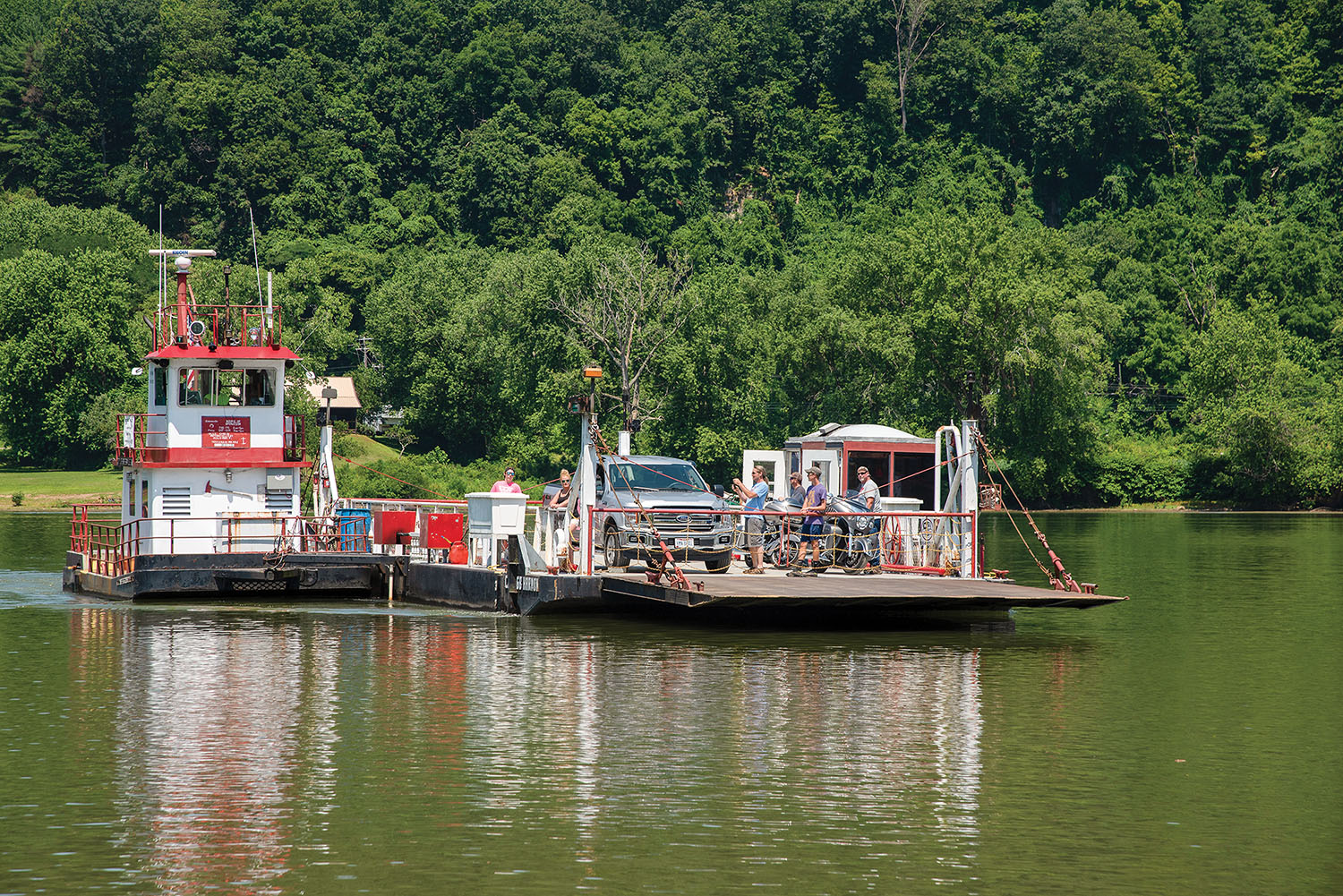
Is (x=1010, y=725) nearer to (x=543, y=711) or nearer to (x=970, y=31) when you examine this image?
(x=543, y=711)

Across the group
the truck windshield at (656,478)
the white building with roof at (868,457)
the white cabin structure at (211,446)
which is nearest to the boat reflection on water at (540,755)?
the truck windshield at (656,478)

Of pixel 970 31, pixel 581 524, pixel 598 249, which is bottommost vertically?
pixel 581 524

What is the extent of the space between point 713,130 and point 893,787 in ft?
376

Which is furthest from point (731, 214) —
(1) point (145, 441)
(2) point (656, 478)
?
(2) point (656, 478)

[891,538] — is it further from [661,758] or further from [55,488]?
[55,488]

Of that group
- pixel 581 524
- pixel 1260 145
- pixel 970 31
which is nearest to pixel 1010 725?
pixel 581 524

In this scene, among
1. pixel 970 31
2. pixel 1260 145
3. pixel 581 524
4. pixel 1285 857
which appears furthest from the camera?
pixel 970 31

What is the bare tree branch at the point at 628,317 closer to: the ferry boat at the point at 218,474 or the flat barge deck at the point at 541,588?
the ferry boat at the point at 218,474

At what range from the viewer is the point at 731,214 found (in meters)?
131

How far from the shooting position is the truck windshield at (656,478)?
30297 millimetres

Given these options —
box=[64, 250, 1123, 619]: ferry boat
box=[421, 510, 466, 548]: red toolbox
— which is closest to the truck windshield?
box=[64, 250, 1123, 619]: ferry boat

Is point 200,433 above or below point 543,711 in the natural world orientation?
above

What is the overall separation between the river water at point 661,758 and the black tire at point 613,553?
1060 millimetres

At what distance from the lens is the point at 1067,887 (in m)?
13.0
